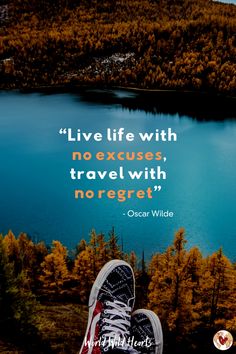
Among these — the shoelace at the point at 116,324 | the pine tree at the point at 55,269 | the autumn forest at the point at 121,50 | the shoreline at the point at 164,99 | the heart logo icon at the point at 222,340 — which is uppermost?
the autumn forest at the point at 121,50

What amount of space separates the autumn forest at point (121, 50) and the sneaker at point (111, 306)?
41.9 inches

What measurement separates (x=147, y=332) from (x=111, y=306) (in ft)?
0.75

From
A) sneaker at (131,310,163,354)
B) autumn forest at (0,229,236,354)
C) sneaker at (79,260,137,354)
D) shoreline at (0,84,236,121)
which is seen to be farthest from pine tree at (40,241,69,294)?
shoreline at (0,84,236,121)

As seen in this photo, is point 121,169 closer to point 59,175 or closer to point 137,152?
point 137,152

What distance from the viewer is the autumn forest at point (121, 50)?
2557 mm

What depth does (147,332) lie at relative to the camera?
223 centimetres

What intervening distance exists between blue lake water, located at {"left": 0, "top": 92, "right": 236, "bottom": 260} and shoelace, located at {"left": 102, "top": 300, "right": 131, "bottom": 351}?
32 cm

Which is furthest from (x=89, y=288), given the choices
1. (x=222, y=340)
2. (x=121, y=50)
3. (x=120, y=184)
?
(x=121, y=50)

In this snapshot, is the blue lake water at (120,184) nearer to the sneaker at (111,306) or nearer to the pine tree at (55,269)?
the pine tree at (55,269)

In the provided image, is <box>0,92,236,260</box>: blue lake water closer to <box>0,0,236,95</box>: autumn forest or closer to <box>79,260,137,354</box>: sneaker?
<box>79,260,137,354</box>: sneaker

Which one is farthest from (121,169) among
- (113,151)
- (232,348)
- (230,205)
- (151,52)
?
(232,348)

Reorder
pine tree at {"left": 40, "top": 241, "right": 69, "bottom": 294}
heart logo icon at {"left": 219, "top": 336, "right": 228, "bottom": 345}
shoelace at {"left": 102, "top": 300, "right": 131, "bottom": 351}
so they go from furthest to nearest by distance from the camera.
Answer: pine tree at {"left": 40, "top": 241, "right": 69, "bottom": 294}, heart logo icon at {"left": 219, "top": 336, "right": 228, "bottom": 345}, shoelace at {"left": 102, "top": 300, "right": 131, "bottom": 351}

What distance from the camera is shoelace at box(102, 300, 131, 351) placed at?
2168 millimetres

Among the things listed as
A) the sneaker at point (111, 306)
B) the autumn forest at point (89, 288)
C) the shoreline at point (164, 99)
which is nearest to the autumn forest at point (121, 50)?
the shoreline at point (164, 99)
